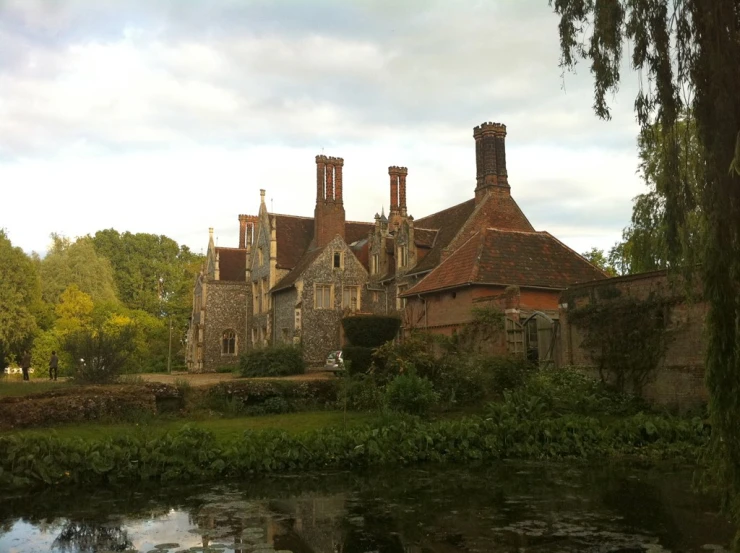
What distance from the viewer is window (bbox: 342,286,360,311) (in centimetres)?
3956

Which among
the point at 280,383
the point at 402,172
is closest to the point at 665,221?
the point at 280,383

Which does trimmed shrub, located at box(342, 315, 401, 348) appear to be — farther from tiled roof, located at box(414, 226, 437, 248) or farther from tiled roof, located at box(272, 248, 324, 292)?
tiled roof, located at box(272, 248, 324, 292)

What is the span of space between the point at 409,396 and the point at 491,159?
21.0m

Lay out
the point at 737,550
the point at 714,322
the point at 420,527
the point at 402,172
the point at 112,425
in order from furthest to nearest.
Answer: the point at 402,172, the point at 112,425, the point at 420,527, the point at 714,322, the point at 737,550

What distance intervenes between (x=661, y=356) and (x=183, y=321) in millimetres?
51233

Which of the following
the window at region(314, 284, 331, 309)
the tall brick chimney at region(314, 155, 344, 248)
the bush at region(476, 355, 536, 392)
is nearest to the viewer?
the bush at region(476, 355, 536, 392)

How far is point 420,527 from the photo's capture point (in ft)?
28.7

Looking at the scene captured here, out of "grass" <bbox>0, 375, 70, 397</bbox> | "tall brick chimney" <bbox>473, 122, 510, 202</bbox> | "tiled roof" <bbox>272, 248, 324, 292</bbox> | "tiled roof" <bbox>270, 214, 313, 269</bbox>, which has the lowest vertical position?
"grass" <bbox>0, 375, 70, 397</bbox>

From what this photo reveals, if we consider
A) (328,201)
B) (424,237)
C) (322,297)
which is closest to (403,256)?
(424,237)

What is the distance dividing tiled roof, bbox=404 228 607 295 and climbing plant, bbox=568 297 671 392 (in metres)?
5.86

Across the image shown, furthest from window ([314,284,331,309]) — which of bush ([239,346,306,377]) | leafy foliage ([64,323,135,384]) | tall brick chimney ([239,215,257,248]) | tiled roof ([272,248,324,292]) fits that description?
leafy foliage ([64,323,135,384])

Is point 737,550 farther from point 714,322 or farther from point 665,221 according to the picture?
point 665,221

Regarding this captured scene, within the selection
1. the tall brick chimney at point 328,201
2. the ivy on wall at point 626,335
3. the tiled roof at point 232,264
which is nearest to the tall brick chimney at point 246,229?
the tiled roof at point 232,264

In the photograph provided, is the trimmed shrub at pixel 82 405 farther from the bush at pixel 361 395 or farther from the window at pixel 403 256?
the window at pixel 403 256
